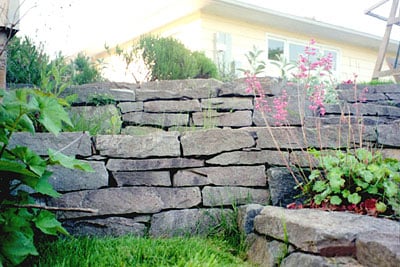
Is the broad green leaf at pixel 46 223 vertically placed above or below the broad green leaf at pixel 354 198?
below

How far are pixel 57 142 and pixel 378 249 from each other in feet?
6.13

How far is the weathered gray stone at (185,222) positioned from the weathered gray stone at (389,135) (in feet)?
4.03

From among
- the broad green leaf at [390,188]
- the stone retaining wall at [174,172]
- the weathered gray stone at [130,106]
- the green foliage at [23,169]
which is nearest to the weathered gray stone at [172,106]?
the weathered gray stone at [130,106]

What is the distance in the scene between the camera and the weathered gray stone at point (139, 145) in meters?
2.53

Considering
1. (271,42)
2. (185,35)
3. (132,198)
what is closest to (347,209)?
(132,198)

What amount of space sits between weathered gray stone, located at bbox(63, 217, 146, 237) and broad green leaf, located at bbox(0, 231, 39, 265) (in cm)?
66

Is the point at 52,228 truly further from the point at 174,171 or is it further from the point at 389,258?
the point at 389,258

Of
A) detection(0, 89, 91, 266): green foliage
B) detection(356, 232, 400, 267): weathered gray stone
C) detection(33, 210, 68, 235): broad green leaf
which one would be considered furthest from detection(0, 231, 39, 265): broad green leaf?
detection(356, 232, 400, 267): weathered gray stone

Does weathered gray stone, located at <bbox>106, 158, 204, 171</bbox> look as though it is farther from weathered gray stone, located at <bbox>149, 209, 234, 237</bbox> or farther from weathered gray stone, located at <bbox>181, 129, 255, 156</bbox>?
weathered gray stone, located at <bbox>149, 209, 234, 237</bbox>

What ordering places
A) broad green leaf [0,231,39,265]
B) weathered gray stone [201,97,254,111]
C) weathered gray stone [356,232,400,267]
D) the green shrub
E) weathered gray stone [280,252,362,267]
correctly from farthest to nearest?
the green shrub → weathered gray stone [201,97,254,111] → broad green leaf [0,231,39,265] → weathered gray stone [280,252,362,267] → weathered gray stone [356,232,400,267]

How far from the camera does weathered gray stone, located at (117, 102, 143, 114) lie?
3363 millimetres

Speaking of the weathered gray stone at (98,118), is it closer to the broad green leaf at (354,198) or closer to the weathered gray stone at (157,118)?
the weathered gray stone at (157,118)

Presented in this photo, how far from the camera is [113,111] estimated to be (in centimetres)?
321

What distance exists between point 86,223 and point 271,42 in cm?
621
